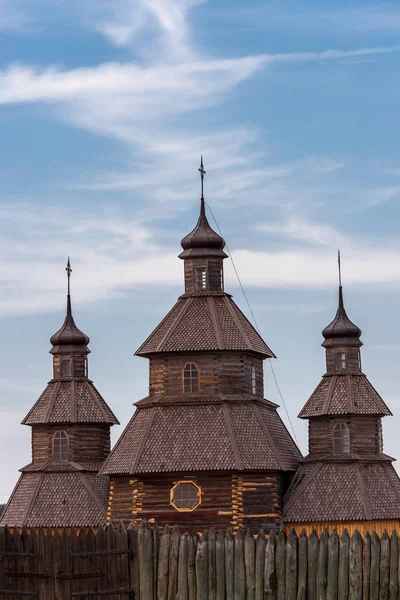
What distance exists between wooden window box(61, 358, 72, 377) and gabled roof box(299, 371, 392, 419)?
10.7 metres

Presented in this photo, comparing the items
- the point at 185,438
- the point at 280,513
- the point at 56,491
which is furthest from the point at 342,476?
the point at 56,491

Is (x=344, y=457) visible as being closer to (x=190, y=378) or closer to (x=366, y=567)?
(x=190, y=378)

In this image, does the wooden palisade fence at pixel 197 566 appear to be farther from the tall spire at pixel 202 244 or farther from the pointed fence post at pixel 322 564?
the tall spire at pixel 202 244

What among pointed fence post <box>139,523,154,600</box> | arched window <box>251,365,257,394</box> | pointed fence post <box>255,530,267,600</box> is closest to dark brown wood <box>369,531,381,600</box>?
pointed fence post <box>255,530,267,600</box>

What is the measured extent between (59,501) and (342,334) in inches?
513

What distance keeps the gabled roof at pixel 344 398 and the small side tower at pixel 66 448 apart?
9098mm

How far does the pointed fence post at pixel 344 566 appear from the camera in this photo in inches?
1077

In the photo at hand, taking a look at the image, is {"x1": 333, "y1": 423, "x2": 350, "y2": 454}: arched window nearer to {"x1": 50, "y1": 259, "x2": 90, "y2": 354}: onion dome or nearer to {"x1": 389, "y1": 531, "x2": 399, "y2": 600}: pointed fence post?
{"x1": 50, "y1": 259, "x2": 90, "y2": 354}: onion dome

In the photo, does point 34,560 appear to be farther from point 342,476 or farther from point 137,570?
point 342,476

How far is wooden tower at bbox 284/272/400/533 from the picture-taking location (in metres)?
49.7

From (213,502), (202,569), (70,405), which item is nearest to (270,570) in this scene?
(202,569)

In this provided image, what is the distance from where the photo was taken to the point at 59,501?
54250 millimetres

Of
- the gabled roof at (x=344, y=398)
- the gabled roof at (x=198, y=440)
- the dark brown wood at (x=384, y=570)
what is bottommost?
the dark brown wood at (x=384, y=570)

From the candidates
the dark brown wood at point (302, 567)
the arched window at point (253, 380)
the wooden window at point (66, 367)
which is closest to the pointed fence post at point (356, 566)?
the dark brown wood at point (302, 567)
